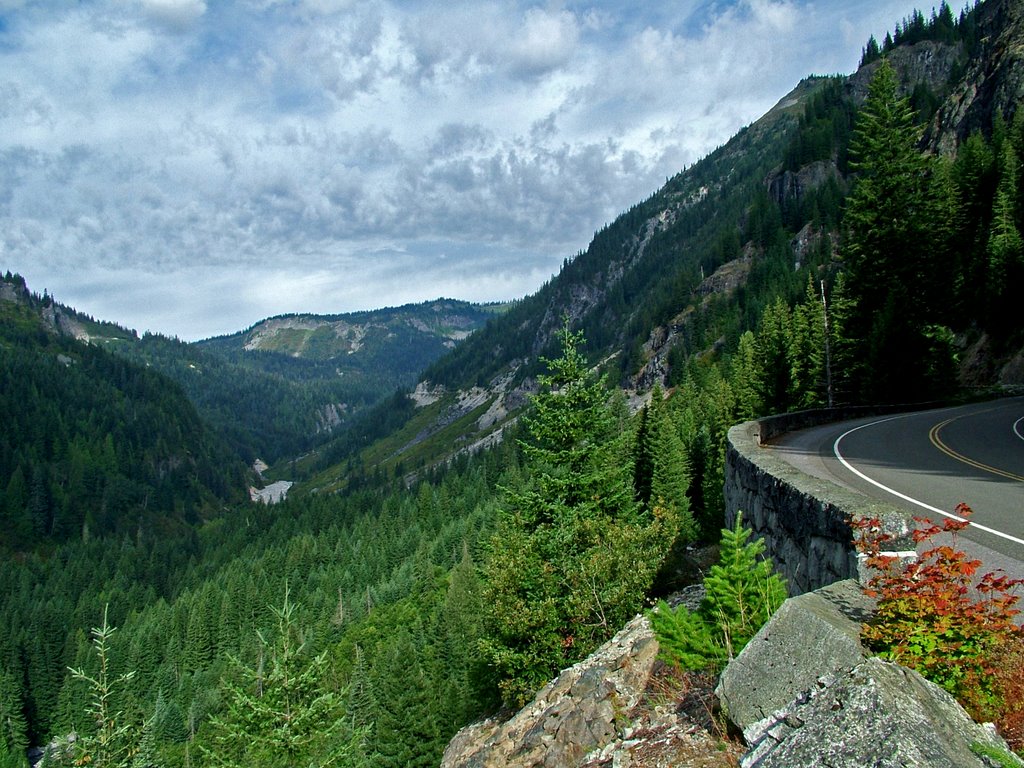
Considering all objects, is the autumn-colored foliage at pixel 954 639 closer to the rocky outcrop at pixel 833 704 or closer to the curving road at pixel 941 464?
the rocky outcrop at pixel 833 704

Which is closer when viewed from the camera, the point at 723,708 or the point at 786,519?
the point at 723,708

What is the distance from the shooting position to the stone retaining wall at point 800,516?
7.32m

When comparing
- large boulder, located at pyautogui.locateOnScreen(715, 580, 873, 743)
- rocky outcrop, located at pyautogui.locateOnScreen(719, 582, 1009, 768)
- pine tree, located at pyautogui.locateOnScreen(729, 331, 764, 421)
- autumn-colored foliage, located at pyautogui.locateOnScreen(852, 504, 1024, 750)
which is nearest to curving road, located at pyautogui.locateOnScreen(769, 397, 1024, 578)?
autumn-colored foliage, located at pyautogui.locateOnScreen(852, 504, 1024, 750)

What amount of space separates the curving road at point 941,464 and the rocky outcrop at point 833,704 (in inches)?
158

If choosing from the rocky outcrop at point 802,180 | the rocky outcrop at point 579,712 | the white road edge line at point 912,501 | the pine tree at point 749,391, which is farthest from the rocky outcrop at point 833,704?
the rocky outcrop at point 802,180

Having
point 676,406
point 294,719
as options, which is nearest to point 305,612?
point 676,406

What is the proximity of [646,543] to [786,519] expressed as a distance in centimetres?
989

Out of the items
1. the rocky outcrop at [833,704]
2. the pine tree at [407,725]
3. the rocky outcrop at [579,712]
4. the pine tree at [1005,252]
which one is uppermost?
the pine tree at [1005,252]

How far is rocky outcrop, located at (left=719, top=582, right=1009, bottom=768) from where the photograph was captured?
164 inches

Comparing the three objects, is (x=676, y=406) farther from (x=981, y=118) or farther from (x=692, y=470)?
(x=981, y=118)

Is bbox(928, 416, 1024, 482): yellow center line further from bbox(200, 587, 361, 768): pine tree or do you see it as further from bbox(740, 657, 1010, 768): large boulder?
bbox(200, 587, 361, 768): pine tree

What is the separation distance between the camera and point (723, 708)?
631 centimetres

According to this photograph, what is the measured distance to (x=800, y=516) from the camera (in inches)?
347

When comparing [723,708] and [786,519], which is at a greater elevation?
[786,519]
